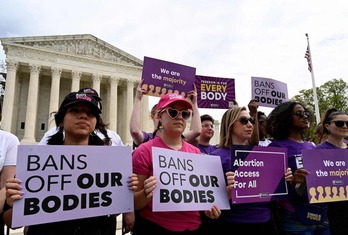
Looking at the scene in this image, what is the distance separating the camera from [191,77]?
5508mm

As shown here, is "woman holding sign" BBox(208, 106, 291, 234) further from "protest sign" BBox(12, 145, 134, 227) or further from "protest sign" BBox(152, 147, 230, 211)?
"protest sign" BBox(12, 145, 134, 227)

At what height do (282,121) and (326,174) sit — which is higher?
(282,121)

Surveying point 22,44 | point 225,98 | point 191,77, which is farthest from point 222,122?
point 22,44

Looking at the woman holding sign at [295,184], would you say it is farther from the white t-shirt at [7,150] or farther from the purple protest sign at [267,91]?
the white t-shirt at [7,150]

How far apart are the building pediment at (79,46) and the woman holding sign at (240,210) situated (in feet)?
116

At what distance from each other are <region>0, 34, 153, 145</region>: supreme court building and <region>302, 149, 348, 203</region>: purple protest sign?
98.2 feet

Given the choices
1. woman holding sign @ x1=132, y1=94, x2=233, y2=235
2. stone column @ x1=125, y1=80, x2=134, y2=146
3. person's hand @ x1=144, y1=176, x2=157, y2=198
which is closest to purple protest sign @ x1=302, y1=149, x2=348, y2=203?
woman holding sign @ x1=132, y1=94, x2=233, y2=235

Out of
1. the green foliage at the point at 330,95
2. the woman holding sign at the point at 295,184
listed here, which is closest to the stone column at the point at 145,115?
the green foliage at the point at 330,95

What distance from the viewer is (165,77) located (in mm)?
5289

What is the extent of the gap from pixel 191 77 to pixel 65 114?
134 inches

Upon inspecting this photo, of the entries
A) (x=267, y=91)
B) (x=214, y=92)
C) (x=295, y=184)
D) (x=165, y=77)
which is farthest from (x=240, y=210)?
(x=267, y=91)

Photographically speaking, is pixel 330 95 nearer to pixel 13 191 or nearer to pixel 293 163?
pixel 293 163

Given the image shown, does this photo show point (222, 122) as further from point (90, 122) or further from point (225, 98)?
point (225, 98)

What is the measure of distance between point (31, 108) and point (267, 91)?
32.2m
